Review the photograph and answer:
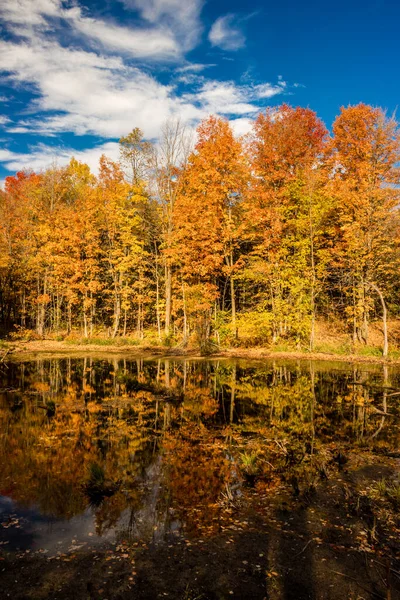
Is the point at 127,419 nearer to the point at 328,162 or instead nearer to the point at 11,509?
the point at 11,509

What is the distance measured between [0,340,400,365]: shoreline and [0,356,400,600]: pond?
32.7 ft

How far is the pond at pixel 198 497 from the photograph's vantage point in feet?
16.0

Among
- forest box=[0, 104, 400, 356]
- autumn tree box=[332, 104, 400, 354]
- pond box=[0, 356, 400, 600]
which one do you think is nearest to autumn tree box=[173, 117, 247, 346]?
forest box=[0, 104, 400, 356]

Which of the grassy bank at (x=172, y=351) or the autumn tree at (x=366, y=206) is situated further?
the autumn tree at (x=366, y=206)

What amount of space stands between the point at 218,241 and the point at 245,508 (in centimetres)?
2478

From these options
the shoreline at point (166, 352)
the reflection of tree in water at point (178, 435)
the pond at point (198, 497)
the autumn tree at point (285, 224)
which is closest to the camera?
the pond at point (198, 497)

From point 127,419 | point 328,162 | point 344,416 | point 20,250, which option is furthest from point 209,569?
point 20,250

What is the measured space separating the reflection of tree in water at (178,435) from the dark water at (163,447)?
37 mm

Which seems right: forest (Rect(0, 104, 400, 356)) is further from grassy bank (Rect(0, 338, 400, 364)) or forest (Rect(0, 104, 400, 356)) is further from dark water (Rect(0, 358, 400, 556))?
dark water (Rect(0, 358, 400, 556))

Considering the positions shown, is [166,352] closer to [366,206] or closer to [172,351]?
[172,351]

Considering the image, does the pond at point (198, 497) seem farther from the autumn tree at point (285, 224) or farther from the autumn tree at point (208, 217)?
the autumn tree at point (208, 217)

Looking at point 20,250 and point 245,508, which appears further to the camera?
point 20,250

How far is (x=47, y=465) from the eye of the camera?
844cm

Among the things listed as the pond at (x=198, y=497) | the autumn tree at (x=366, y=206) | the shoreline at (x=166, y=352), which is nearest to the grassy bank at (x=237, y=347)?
the shoreline at (x=166, y=352)
